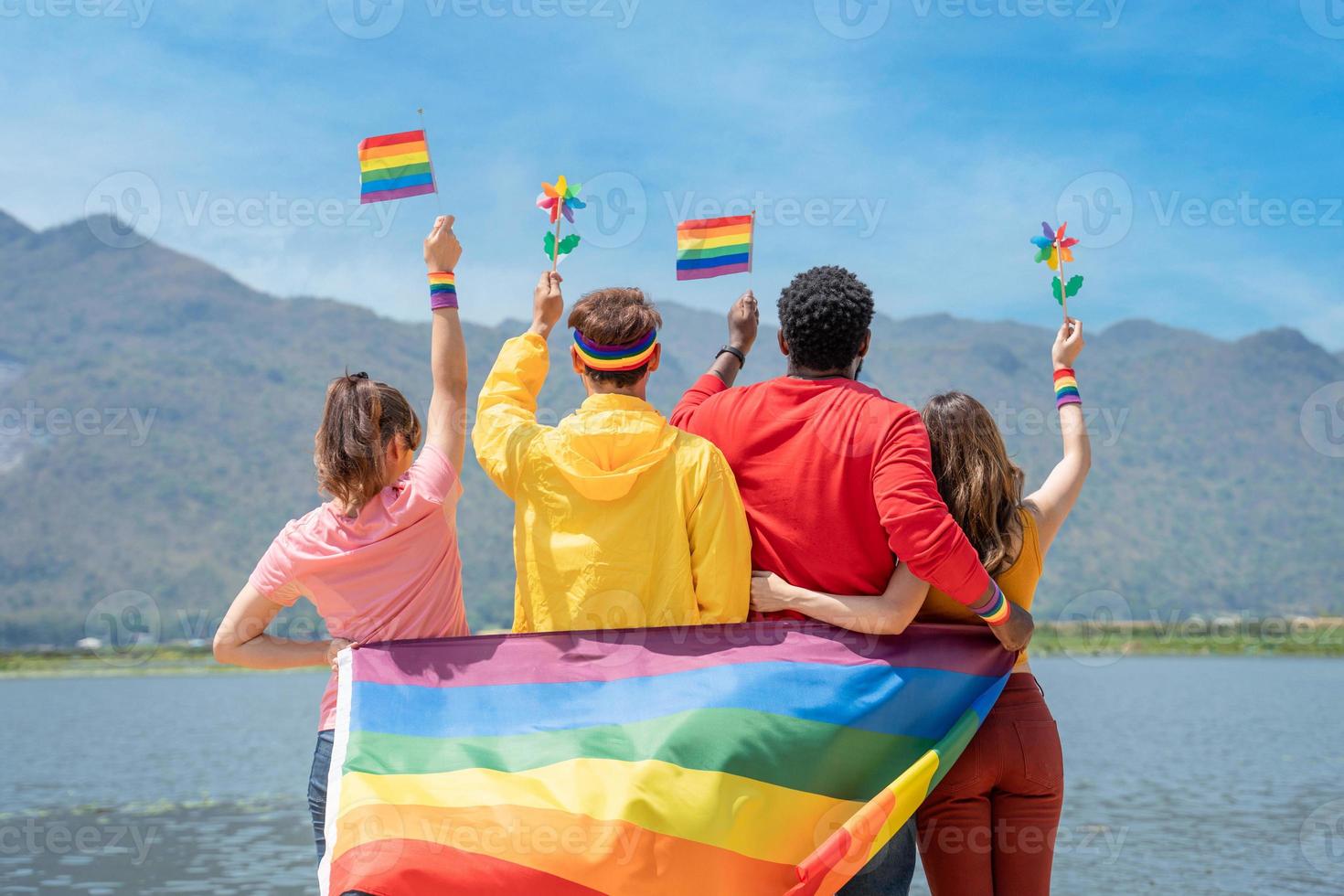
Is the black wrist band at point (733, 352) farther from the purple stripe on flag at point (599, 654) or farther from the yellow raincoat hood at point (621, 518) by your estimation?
the purple stripe on flag at point (599, 654)

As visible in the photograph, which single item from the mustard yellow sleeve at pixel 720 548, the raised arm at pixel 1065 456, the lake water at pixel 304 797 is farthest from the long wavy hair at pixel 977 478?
the lake water at pixel 304 797

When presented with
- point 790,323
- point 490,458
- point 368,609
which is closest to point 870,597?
point 790,323

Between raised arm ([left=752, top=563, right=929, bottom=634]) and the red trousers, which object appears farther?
the red trousers

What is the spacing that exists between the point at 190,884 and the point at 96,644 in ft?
438

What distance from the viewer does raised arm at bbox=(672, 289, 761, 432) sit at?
14.2 feet

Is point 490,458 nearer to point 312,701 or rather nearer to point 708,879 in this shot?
point 708,879

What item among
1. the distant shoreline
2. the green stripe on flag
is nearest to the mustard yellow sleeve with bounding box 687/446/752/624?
the green stripe on flag

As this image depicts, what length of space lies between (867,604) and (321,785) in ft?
5.55

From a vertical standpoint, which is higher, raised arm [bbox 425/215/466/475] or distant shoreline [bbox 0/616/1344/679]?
raised arm [bbox 425/215/466/475]

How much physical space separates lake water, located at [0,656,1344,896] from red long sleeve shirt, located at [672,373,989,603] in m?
13.1

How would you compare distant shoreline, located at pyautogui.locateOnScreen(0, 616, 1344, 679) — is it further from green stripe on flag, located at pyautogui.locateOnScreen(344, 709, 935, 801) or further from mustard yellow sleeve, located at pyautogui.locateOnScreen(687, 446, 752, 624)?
mustard yellow sleeve, located at pyautogui.locateOnScreen(687, 446, 752, 624)

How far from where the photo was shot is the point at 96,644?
448ft

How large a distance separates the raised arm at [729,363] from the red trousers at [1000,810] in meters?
1.39

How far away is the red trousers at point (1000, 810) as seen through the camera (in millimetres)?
4055
